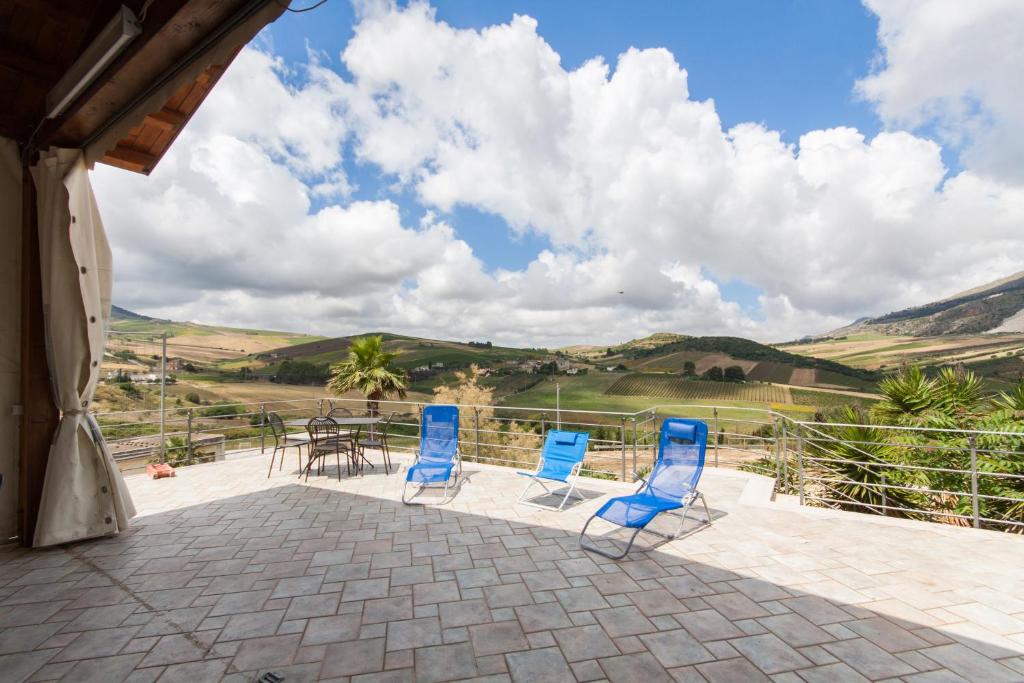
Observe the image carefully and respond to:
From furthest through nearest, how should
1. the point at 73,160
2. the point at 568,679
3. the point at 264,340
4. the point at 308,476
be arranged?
1. the point at 264,340
2. the point at 308,476
3. the point at 73,160
4. the point at 568,679

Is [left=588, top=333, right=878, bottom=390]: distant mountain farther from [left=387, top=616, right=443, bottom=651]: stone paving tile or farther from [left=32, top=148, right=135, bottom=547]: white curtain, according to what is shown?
[left=32, top=148, right=135, bottom=547]: white curtain

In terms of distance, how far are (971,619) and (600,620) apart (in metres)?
1.92

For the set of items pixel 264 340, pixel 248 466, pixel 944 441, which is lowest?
pixel 248 466

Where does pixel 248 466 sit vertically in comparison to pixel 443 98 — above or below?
below

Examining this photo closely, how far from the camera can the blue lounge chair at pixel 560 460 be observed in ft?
14.1

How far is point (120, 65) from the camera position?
241 cm

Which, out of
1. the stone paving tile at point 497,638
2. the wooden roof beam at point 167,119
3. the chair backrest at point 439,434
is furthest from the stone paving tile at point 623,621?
the wooden roof beam at point 167,119

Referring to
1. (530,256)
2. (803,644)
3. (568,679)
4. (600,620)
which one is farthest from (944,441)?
(530,256)

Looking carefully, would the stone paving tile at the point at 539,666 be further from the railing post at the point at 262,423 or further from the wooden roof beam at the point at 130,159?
the railing post at the point at 262,423

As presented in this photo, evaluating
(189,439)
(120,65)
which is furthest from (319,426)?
(120,65)

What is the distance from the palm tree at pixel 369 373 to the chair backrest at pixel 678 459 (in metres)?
7.63

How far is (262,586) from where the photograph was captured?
268 centimetres

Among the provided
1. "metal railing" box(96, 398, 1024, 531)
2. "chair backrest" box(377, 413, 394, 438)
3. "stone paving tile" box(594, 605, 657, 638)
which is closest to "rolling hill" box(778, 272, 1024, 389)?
"metal railing" box(96, 398, 1024, 531)

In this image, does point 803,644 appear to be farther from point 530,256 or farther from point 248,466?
point 530,256
